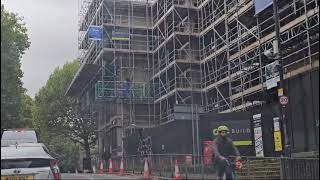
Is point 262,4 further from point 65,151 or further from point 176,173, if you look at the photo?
point 65,151

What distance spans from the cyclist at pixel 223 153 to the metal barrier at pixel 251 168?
3.41 meters

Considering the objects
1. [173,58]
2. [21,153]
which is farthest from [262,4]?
[21,153]

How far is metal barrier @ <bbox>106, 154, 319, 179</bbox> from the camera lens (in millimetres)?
16031

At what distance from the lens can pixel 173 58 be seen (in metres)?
47.3

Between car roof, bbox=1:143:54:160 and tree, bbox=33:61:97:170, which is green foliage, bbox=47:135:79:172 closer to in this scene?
tree, bbox=33:61:97:170

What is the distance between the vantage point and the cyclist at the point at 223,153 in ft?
42.9

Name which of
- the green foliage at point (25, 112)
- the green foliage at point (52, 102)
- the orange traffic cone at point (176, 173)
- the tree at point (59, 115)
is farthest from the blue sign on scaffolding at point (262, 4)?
the green foliage at point (52, 102)

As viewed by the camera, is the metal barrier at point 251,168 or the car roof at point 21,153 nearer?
the car roof at point 21,153

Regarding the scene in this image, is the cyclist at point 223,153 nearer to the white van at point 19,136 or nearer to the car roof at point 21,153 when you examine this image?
the car roof at point 21,153

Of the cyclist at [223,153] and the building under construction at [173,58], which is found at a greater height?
the building under construction at [173,58]

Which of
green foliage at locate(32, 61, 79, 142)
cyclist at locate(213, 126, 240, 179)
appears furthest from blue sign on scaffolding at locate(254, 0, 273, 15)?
green foliage at locate(32, 61, 79, 142)

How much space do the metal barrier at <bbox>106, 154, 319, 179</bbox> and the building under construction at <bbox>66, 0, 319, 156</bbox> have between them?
561cm

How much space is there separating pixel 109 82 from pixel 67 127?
21236 mm

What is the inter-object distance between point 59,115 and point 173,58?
2619 cm
